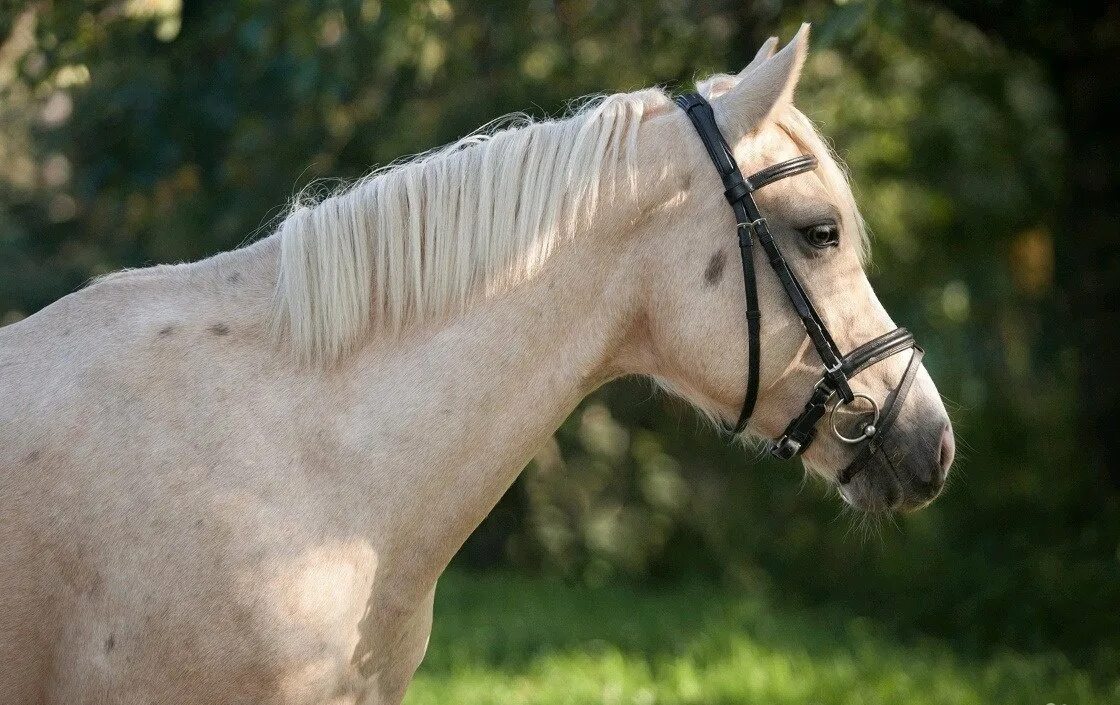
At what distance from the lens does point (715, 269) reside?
2447 mm

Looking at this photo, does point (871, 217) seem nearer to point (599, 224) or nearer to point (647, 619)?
point (647, 619)

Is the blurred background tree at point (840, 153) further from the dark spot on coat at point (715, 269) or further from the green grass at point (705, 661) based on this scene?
the dark spot on coat at point (715, 269)

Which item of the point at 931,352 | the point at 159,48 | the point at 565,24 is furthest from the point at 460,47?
the point at 931,352

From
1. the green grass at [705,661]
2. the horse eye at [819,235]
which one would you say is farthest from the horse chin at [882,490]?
the green grass at [705,661]

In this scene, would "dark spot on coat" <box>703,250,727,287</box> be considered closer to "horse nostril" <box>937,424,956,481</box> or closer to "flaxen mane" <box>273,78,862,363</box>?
"flaxen mane" <box>273,78,862,363</box>

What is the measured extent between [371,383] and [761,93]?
107cm

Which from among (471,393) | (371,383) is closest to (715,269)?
(471,393)

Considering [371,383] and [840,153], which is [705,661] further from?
[371,383]

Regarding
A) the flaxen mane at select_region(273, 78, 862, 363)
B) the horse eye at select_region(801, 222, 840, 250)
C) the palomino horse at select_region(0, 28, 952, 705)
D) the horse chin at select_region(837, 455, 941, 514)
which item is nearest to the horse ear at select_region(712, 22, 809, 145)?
the palomino horse at select_region(0, 28, 952, 705)

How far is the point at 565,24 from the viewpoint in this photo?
6.88 meters

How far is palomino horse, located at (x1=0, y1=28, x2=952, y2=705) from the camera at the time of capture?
2.19 m

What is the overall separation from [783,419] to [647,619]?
17.3 ft

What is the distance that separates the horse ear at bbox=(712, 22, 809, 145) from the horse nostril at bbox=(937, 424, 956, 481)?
834mm

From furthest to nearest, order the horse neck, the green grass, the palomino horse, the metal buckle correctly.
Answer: the green grass < the metal buckle < the horse neck < the palomino horse
